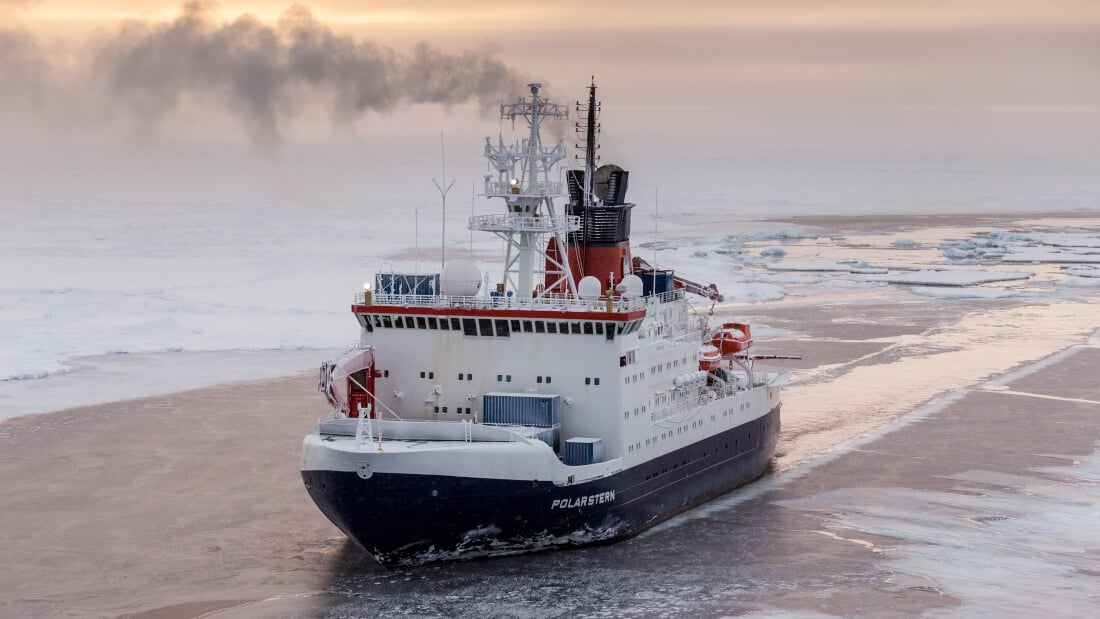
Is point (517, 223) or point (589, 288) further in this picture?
point (517, 223)

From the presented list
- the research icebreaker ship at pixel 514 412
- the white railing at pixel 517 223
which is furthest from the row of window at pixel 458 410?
the white railing at pixel 517 223

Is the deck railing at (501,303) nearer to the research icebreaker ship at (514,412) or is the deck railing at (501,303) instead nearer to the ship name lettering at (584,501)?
the research icebreaker ship at (514,412)

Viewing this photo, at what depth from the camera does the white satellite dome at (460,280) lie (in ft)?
68.0

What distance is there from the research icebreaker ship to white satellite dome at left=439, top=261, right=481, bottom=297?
35 mm

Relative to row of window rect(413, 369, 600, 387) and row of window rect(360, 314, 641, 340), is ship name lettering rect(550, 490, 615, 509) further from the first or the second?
row of window rect(360, 314, 641, 340)

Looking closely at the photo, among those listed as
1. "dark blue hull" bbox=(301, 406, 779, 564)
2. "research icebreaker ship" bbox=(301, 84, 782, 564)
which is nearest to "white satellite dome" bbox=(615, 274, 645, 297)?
"research icebreaker ship" bbox=(301, 84, 782, 564)

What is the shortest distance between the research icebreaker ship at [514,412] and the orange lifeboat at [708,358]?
3.44 ft

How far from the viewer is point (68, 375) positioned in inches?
1324

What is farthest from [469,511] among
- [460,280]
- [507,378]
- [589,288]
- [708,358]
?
[708,358]

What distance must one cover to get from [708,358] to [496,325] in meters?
6.35

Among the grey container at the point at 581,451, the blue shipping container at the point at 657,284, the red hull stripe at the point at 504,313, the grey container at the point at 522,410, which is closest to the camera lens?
the grey container at the point at 581,451

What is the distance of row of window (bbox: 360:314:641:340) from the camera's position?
20.2 m

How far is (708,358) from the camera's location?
2545 cm

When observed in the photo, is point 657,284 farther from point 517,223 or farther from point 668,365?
point 517,223
